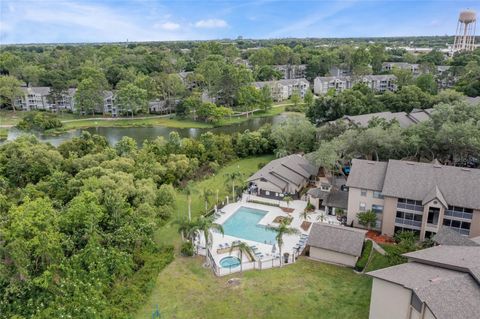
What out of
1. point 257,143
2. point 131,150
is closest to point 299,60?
point 257,143

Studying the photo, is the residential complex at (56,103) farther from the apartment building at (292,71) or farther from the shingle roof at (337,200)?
the shingle roof at (337,200)

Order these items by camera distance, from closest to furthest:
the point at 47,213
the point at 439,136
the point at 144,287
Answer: the point at 144,287 < the point at 47,213 < the point at 439,136

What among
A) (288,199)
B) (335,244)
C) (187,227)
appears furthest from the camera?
(288,199)

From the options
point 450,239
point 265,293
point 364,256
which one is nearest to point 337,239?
point 364,256

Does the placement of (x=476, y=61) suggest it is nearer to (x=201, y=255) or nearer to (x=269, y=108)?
(x=269, y=108)

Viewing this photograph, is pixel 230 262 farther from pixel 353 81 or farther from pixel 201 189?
pixel 353 81

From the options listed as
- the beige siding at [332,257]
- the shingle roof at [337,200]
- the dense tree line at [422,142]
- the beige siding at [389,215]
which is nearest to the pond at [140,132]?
the dense tree line at [422,142]
